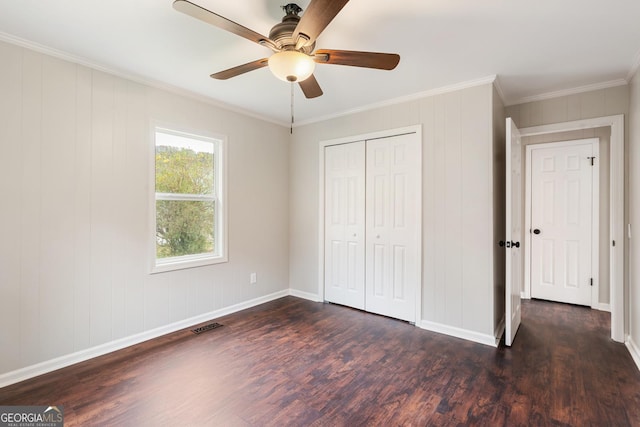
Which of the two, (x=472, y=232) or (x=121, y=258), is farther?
(x=472, y=232)

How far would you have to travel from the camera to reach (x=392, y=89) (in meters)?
3.09

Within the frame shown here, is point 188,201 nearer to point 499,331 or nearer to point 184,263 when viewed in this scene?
point 184,263

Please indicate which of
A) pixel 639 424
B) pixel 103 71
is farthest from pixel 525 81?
pixel 103 71

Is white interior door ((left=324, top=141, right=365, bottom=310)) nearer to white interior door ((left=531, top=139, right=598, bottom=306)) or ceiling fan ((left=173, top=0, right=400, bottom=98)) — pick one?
ceiling fan ((left=173, top=0, right=400, bottom=98))

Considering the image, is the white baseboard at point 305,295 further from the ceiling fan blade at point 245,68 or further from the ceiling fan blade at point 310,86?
the ceiling fan blade at point 245,68

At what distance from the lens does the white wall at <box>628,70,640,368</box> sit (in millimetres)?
2459

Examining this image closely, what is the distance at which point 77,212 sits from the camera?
2455mm

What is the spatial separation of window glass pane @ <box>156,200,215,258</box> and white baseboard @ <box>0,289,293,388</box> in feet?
2.36

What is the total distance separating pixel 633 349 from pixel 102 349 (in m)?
4.52

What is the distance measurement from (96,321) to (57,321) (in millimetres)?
267

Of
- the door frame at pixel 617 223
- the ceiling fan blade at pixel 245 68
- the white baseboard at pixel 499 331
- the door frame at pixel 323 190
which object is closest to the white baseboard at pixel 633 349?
the door frame at pixel 617 223

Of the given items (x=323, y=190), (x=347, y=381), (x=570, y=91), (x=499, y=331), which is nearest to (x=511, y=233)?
(x=499, y=331)

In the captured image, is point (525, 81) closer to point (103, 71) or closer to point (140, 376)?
point (103, 71)

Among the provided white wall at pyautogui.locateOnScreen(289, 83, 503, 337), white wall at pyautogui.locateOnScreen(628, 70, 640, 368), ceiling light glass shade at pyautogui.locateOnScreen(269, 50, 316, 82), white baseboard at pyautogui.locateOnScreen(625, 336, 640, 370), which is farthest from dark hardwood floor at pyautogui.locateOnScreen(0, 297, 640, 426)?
ceiling light glass shade at pyautogui.locateOnScreen(269, 50, 316, 82)
